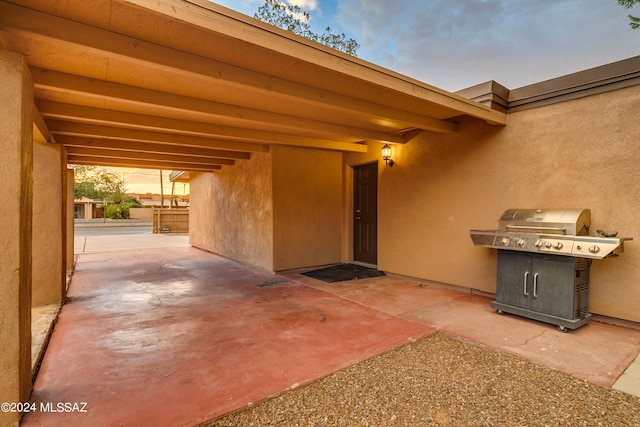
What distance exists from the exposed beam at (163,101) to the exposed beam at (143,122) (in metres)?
0.29

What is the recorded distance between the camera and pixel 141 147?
5.50 meters

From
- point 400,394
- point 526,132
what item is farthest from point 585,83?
point 400,394

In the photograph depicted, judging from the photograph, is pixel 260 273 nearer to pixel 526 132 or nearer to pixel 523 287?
pixel 523 287

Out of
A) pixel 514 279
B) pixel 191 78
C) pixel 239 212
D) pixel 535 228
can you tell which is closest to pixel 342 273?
pixel 239 212

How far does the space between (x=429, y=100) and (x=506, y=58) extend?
9.57 metres

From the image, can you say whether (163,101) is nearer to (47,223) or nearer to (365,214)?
(47,223)

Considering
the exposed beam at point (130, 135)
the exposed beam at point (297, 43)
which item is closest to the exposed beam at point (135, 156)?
the exposed beam at point (130, 135)

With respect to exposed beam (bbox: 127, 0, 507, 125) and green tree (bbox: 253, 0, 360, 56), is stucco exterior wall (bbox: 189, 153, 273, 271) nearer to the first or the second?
exposed beam (bbox: 127, 0, 507, 125)

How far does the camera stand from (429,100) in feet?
10.5

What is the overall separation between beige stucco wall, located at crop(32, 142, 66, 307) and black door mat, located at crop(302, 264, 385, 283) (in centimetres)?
374

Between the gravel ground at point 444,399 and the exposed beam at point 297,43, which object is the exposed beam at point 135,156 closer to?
the exposed beam at point 297,43

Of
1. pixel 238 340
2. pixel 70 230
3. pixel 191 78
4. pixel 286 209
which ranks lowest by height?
pixel 238 340

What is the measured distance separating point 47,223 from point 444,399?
468 cm

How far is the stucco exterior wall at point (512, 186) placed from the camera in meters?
3.13
